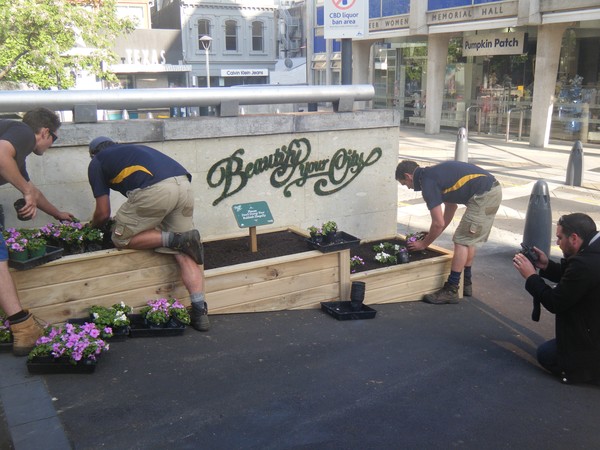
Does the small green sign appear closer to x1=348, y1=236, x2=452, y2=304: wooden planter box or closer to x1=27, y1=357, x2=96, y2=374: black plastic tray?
x1=348, y1=236, x2=452, y2=304: wooden planter box

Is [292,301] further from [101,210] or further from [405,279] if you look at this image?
[101,210]

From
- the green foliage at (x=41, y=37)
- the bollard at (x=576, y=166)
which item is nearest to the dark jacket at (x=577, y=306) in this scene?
the bollard at (x=576, y=166)

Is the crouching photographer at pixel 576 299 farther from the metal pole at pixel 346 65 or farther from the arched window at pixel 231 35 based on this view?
the arched window at pixel 231 35

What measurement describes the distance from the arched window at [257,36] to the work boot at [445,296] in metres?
41.1

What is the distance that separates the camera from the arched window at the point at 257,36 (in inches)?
1758

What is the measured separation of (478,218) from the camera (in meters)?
6.05

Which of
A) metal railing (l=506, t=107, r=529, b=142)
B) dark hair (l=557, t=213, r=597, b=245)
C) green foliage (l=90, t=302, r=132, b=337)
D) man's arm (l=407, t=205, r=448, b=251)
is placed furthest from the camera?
metal railing (l=506, t=107, r=529, b=142)

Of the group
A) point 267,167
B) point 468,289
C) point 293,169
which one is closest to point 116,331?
point 267,167

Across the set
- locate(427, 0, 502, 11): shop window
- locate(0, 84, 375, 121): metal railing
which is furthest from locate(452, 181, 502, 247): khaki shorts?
locate(427, 0, 502, 11): shop window

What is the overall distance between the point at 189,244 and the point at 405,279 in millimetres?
2439

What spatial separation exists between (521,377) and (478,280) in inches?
115

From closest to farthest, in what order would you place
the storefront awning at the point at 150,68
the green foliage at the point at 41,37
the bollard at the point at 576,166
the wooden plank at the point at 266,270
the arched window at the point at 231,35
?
1. the wooden plank at the point at 266,270
2. the bollard at the point at 576,166
3. the green foliage at the point at 41,37
4. the storefront awning at the point at 150,68
5. the arched window at the point at 231,35

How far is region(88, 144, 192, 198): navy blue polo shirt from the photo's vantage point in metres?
4.60

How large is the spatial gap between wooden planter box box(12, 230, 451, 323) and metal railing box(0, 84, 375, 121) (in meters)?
1.82
